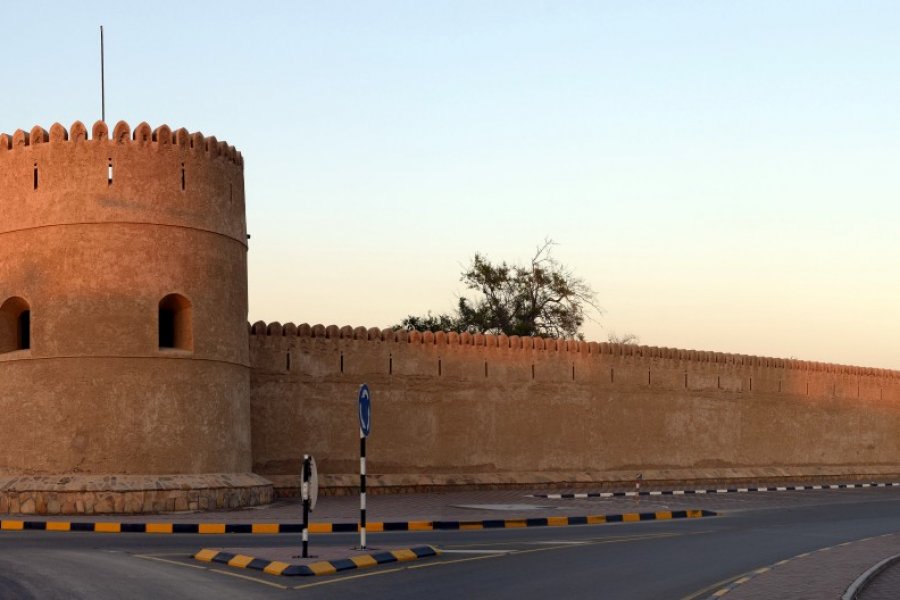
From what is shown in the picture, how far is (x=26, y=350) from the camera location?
22.1 metres

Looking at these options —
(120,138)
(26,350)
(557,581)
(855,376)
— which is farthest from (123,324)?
(855,376)

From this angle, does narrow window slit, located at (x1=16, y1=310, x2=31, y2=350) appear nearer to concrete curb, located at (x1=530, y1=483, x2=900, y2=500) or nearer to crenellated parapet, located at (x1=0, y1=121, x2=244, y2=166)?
crenellated parapet, located at (x1=0, y1=121, x2=244, y2=166)

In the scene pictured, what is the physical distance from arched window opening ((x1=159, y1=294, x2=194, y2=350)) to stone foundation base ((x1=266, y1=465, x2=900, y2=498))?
4.22 metres

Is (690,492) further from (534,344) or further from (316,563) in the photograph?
(316,563)

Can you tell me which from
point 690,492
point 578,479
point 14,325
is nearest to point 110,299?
point 14,325

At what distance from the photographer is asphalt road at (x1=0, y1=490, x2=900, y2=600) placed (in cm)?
1153

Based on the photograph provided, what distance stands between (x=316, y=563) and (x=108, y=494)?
343 inches

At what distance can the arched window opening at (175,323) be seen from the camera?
2269cm

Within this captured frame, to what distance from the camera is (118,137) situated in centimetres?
2219

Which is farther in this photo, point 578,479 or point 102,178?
point 578,479

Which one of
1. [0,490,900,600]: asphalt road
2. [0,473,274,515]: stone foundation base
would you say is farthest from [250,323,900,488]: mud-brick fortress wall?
[0,490,900,600]: asphalt road

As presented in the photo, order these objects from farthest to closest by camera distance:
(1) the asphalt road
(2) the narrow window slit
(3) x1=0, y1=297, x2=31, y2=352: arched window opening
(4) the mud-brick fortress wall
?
(4) the mud-brick fortress wall → (2) the narrow window slit → (3) x1=0, y1=297, x2=31, y2=352: arched window opening → (1) the asphalt road

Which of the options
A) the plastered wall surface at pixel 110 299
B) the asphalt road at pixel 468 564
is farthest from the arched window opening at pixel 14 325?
the asphalt road at pixel 468 564

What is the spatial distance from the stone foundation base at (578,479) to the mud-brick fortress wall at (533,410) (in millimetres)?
53
